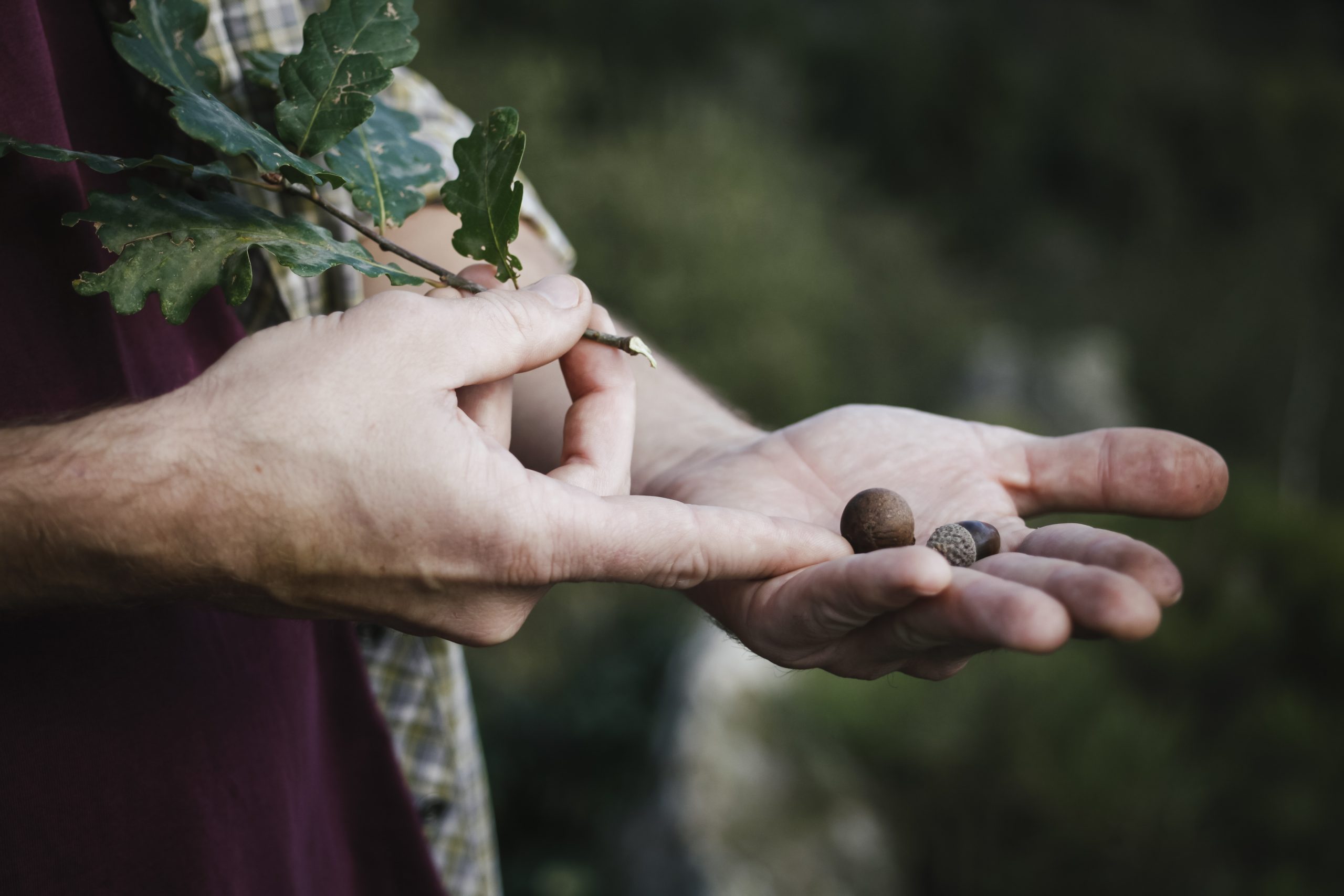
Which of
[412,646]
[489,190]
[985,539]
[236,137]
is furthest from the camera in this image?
[412,646]

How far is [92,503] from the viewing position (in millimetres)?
1069

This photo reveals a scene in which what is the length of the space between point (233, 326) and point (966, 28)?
2660 centimetres

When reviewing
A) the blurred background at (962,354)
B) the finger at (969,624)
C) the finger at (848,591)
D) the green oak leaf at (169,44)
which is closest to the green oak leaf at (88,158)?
the green oak leaf at (169,44)

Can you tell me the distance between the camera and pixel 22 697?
1.16 metres

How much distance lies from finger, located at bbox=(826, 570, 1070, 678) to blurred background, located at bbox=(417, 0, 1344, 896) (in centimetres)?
308

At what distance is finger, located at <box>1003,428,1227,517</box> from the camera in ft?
5.10

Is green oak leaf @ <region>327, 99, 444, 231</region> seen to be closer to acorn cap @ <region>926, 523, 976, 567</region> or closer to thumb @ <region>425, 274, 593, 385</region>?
thumb @ <region>425, 274, 593, 385</region>

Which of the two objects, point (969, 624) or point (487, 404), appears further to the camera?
point (487, 404)

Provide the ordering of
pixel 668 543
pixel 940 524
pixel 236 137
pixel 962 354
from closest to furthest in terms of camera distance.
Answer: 1. pixel 236 137
2. pixel 668 543
3. pixel 940 524
4. pixel 962 354

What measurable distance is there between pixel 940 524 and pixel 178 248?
1.40 m

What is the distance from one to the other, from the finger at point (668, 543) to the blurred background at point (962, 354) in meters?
3.13

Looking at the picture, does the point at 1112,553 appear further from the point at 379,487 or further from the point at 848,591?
the point at 379,487

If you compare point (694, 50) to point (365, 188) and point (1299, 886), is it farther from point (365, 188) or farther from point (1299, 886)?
point (365, 188)

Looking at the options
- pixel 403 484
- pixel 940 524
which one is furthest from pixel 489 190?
pixel 940 524
